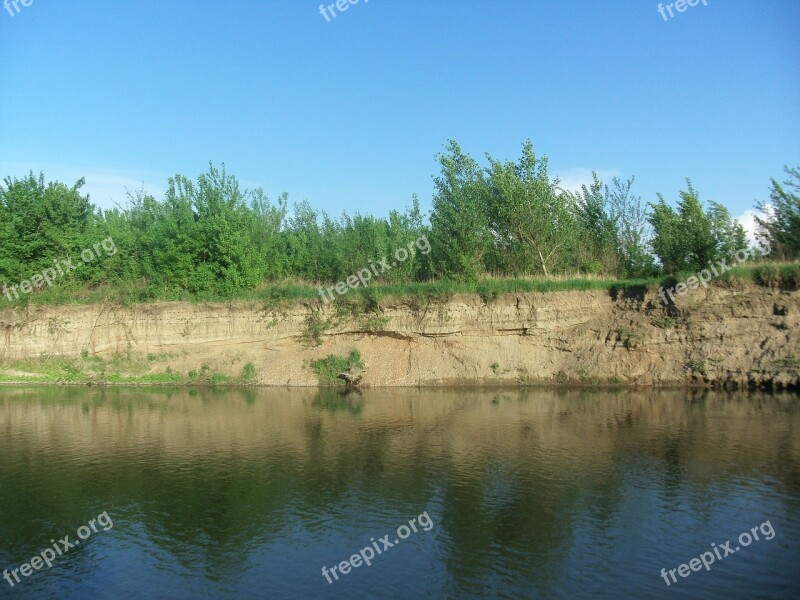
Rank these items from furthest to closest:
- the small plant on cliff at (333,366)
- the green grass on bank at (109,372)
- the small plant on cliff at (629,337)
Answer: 1. the green grass on bank at (109,372)
2. the small plant on cliff at (333,366)
3. the small plant on cliff at (629,337)

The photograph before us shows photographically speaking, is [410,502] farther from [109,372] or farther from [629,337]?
[109,372]

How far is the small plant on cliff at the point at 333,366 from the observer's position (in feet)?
115

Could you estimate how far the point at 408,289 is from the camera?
118ft

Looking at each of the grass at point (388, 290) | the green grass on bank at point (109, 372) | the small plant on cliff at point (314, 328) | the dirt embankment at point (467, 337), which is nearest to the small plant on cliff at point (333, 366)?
the dirt embankment at point (467, 337)

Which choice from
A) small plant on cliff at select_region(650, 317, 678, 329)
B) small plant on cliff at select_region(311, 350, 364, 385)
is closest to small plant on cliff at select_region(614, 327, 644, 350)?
small plant on cliff at select_region(650, 317, 678, 329)

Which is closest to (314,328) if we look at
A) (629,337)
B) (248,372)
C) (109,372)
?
(248,372)

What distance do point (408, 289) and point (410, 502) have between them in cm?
2143

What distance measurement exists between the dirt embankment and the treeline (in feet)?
10.1

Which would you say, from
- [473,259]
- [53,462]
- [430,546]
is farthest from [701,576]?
[473,259]

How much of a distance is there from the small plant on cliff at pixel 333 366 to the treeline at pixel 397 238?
694 cm

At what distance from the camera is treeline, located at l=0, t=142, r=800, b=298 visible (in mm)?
38062

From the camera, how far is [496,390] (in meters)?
32.5

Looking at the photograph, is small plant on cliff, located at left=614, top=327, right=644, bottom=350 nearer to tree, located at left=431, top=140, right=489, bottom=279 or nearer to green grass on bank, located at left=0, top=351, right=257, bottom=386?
tree, located at left=431, top=140, right=489, bottom=279

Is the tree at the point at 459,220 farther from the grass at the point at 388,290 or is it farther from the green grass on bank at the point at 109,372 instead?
the green grass on bank at the point at 109,372
